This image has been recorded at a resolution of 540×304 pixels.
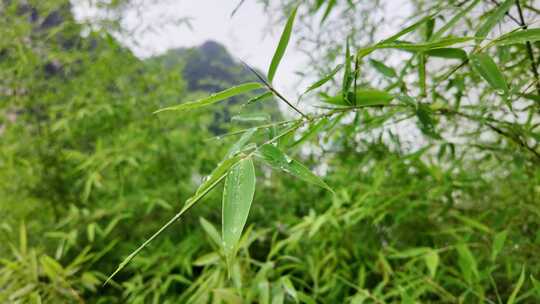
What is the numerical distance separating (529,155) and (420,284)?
31cm

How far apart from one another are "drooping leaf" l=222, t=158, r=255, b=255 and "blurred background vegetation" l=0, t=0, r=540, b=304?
0.45m

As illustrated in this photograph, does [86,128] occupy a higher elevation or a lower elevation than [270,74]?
higher

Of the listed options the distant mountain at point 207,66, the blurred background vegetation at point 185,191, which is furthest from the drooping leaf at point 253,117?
the distant mountain at point 207,66

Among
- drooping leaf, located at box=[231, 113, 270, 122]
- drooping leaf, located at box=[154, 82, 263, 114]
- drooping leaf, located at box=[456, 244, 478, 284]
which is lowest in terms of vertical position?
drooping leaf, located at box=[456, 244, 478, 284]

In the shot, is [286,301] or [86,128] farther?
[86,128]

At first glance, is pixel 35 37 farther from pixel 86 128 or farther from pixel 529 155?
pixel 529 155

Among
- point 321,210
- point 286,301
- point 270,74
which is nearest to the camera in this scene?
point 270,74

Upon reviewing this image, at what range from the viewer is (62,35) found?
1.21 m

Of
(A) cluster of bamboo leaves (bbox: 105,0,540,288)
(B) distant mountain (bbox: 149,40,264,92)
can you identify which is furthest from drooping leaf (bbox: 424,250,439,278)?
(B) distant mountain (bbox: 149,40,264,92)

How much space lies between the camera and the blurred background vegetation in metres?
0.79

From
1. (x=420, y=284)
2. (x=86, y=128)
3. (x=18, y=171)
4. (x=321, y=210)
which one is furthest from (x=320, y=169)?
(x=18, y=171)

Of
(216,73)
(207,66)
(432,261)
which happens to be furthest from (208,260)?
(207,66)

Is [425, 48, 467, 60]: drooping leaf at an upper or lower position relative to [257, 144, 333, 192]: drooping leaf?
upper

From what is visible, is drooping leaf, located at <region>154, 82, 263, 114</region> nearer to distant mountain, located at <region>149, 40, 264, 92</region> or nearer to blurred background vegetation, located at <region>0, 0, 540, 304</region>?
blurred background vegetation, located at <region>0, 0, 540, 304</region>
